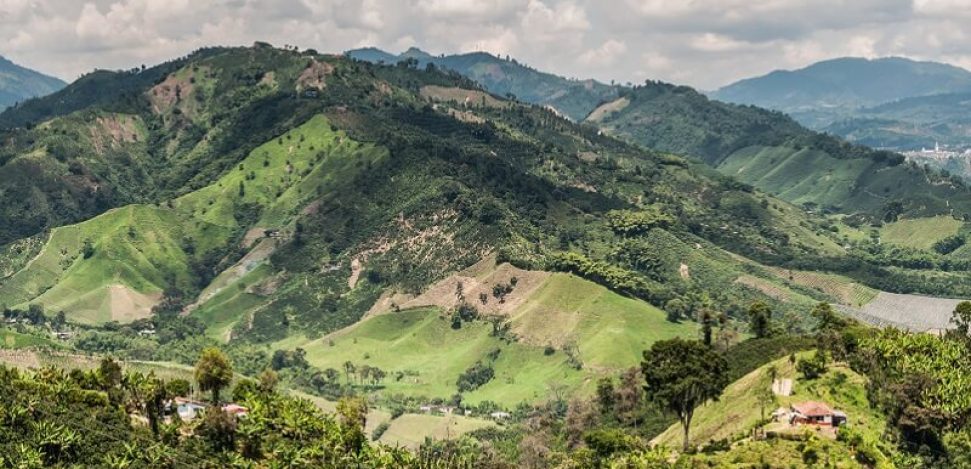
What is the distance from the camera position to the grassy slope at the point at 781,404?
341ft

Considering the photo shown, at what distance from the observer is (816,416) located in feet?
326

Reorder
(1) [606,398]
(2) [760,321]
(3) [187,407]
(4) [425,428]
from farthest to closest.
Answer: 1. (4) [425,428]
2. (2) [760,321]
3. (1) [606,398]
4. (3) [187,407]

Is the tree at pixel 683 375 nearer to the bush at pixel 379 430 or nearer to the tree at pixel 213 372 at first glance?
the tree at pixel 213 372

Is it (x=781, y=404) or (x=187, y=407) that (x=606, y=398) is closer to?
(x=781, y=404)

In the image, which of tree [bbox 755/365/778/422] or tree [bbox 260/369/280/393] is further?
tree [bbox 260/369/280/393]

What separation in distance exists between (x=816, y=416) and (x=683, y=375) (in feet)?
44.9

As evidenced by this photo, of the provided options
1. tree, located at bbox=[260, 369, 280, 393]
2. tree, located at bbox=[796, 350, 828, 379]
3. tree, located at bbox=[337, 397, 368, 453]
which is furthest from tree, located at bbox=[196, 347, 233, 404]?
tree, located at bbox=[796, 350, 828, 379]

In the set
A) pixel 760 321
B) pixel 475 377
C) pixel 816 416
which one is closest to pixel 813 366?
pixel 816 416

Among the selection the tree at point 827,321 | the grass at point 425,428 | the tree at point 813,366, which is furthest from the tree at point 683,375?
the grass at point 425,428

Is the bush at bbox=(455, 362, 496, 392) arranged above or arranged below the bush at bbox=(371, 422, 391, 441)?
above

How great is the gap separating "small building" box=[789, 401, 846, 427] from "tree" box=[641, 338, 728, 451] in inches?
342

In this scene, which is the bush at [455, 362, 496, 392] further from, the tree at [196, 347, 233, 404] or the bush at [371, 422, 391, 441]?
the tree at [196, 347, 233, 404]

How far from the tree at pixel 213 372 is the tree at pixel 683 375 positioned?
1892 inches

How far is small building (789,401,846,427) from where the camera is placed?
99250 millimetres
